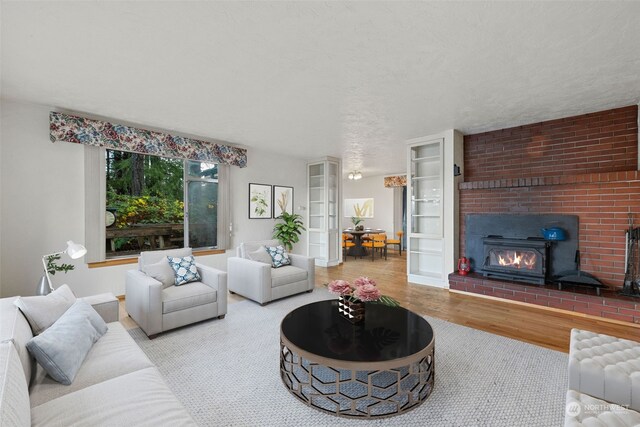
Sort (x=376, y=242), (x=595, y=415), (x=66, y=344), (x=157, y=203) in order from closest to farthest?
(x=595, y=415)
(x=66, y=344)
(x=157, y=203)
(x=376, y=242)

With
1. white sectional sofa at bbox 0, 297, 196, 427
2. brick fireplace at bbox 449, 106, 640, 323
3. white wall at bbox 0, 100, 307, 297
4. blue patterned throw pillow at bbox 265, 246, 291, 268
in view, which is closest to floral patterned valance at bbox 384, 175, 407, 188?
brick fireplace at bbox 449, 106, 640, 323

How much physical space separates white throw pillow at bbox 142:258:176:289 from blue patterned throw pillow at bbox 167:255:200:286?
0.06 m

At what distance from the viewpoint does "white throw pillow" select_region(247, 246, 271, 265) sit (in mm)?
4129

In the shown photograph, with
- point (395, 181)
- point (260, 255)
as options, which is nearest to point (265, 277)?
point (260, 255)

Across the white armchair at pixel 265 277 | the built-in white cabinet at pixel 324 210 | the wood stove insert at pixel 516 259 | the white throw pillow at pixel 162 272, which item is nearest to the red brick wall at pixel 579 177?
the wood stove insert at pixel 516 259

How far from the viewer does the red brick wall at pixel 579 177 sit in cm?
354

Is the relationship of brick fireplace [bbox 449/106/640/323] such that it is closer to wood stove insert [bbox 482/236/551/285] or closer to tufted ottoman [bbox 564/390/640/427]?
wood stove insert [bbox 482/236/551/285]

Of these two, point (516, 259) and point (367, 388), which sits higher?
point (516, 259)

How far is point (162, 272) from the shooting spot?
125 inches

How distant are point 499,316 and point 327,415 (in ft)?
8.90

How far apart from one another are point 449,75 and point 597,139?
2.72 m

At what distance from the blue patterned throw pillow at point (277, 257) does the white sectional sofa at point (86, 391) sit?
251 cm

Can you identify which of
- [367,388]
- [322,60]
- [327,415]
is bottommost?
[327,415]

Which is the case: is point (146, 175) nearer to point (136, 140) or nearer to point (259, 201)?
point (136, 140)
